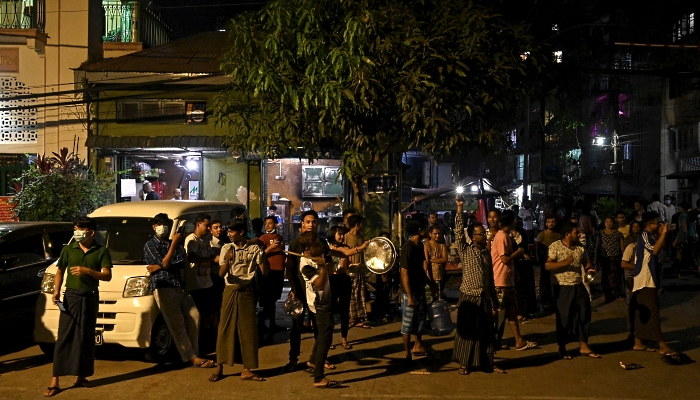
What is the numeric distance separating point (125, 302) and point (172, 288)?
65 cm

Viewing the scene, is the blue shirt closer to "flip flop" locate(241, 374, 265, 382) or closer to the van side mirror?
"flip flop" locate(241, 374, 265, 382)

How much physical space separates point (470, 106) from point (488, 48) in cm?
100

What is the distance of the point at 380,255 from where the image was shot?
9211 mm

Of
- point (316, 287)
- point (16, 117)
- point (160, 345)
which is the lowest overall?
point (160, 345)

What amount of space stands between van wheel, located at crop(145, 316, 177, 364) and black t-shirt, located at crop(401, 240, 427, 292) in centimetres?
306

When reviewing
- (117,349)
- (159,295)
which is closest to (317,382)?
(159,295)

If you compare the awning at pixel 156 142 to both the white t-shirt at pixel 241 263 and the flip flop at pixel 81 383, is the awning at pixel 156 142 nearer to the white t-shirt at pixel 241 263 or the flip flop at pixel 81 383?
the white t-shirt at pixel 241 263

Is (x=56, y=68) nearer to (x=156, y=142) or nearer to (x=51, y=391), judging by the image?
(x=156, y=142)

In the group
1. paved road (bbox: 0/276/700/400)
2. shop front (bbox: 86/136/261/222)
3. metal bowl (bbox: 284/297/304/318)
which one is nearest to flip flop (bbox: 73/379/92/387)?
paved road (bbox: 0/276/700/400)

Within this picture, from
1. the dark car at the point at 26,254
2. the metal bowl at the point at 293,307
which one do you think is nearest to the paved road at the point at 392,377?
the dark car at the point at 26,254

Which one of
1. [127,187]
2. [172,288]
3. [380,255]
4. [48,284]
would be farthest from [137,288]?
[127,187]

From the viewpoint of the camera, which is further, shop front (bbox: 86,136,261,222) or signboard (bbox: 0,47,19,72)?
signboard (bbox: 0,47,19,72)

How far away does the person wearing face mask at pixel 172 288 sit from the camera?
8.56 m

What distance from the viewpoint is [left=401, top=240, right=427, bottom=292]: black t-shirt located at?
897cm
